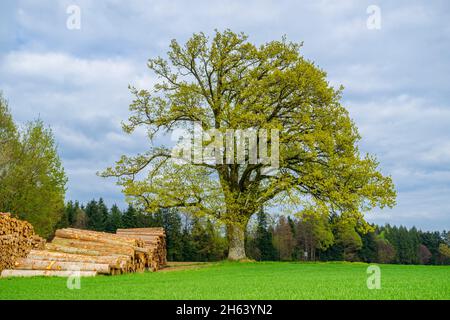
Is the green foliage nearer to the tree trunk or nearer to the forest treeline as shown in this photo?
the forest treeline

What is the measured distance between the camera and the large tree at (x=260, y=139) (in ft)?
79.5

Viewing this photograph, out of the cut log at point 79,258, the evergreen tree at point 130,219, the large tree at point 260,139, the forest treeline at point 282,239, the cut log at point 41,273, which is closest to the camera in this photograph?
the cut log at point 41,273

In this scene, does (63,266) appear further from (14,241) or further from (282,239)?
(282,239)

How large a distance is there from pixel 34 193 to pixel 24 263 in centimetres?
1782

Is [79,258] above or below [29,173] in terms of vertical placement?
below

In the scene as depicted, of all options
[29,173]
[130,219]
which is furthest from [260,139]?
Answer: [130,219]

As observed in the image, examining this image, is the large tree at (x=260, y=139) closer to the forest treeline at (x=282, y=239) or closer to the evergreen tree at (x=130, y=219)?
the forest treeline at (x=282, y=239)

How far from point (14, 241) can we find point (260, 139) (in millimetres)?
13088

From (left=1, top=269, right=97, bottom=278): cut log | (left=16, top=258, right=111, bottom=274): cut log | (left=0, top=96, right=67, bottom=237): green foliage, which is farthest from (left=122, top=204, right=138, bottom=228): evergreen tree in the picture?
(left=1, top=269, right=97, bottom=278): cut log

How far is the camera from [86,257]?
1752 cm

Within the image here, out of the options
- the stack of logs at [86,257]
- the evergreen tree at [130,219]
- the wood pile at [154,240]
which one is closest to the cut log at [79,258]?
the stack of logs at [86,257]

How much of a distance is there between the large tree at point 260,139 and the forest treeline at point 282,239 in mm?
4650
